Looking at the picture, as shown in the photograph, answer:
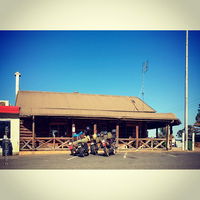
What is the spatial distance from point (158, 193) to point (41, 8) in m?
10.2

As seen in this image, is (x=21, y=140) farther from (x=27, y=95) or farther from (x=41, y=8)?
(x=41, y=8)

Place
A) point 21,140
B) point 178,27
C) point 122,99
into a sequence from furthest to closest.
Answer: point 122,99
point 21,140
point 178,27

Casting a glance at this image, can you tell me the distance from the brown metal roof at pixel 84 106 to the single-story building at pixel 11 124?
0.85 meters

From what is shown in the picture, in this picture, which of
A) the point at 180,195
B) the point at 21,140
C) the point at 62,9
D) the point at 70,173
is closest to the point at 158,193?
the point at 180,195

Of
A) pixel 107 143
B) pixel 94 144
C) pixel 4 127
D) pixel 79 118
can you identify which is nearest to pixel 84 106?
pixel 79 118

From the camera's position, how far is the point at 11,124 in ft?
48.3

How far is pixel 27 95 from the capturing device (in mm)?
20750

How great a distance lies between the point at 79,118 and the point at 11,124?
463cm

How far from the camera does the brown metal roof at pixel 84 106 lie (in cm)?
1642

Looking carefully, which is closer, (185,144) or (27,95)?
(185,144)

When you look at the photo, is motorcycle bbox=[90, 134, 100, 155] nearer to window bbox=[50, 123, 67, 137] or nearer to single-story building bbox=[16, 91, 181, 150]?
single-story building bbox=[16, 91, 181, 150]

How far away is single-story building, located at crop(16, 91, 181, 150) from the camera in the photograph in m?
16.2

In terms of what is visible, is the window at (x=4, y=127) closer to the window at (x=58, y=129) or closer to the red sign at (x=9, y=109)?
the red sign at (x=9, y=109)

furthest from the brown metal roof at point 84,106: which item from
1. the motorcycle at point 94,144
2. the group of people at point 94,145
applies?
the group of people at point 94,145
